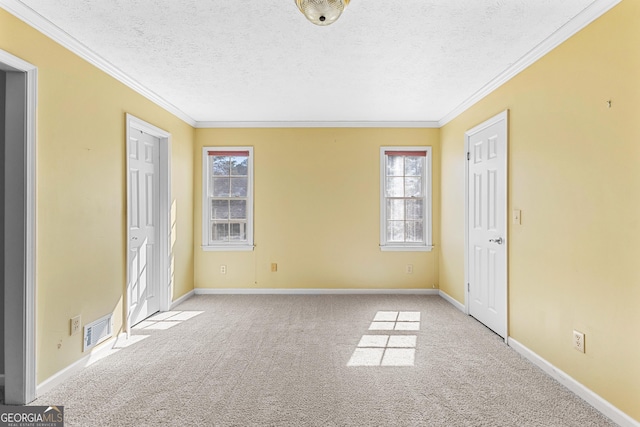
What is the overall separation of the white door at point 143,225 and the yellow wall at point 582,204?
3777mm

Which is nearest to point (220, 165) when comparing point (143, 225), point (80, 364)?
point (143, 225)

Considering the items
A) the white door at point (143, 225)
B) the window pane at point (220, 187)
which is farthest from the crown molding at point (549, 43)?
the white door at point (143, 225)

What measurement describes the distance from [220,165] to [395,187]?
2.72 metres

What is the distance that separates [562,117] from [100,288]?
4.01 meters

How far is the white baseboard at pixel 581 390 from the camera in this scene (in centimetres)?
207

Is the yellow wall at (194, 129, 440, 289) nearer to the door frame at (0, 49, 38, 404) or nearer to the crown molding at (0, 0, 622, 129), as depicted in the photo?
the crown molding at (0, 0, 622, 129)

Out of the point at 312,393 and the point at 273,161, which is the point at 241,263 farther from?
the point at 312,393

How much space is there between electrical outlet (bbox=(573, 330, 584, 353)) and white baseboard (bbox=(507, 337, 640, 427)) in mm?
240

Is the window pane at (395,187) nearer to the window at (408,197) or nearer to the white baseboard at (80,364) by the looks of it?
the window at (408,197)

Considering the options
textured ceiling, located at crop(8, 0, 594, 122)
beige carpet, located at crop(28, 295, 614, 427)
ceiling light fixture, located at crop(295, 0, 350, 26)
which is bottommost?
beige carpet, located at crop(28, 295, 614, 427)

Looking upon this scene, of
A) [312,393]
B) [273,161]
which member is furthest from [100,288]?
[273,161]

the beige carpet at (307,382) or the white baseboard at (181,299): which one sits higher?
the white baseboard at (181,299)

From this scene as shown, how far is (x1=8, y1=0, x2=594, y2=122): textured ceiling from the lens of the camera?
7.60 ft

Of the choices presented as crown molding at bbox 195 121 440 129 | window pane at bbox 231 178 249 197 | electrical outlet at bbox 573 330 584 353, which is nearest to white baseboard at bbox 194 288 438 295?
window pane at bbox 231 178 249 197
